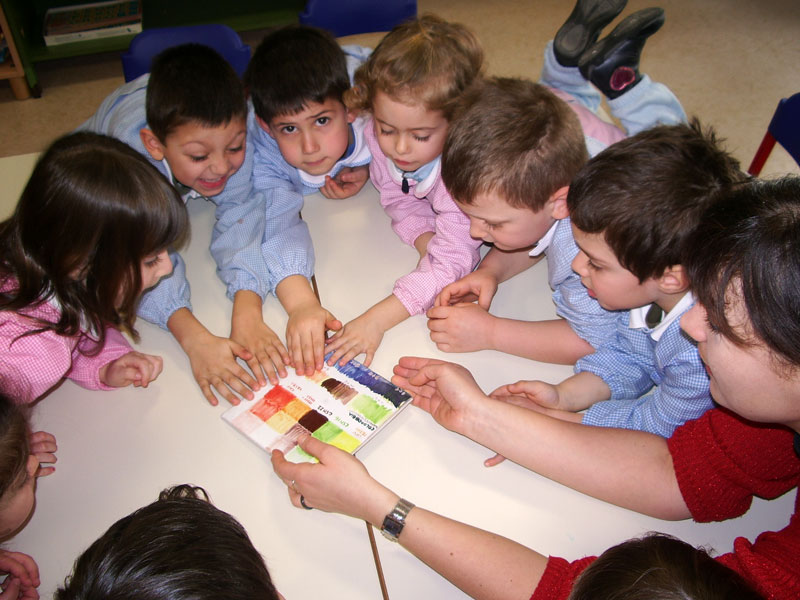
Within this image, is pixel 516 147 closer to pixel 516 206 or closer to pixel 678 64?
pixel 516 206

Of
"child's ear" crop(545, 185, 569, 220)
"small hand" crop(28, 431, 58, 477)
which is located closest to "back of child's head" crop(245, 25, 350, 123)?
"child's ear" crop(545, 185, 569, 220)

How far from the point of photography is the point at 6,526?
1021 millimetres

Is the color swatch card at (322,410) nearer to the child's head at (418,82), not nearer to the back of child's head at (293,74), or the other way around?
the child's head at (418,82)

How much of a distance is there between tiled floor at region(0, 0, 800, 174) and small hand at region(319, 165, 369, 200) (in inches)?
58.8

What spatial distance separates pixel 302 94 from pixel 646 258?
890 mm

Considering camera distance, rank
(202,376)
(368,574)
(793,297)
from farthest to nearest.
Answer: (202,376) → (368,574) → (793,297)

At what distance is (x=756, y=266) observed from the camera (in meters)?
0.80

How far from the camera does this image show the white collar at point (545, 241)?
1404 millimetres

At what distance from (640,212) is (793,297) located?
376 millimetres

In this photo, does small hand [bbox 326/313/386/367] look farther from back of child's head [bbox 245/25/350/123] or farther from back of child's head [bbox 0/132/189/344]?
back of child's head [bbox 245/25/350/123]

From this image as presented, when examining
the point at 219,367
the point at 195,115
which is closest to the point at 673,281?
the point at 219,367

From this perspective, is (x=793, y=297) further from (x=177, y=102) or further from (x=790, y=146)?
(x=177, y=102)

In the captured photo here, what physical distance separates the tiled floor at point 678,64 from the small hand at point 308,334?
79.0 inches

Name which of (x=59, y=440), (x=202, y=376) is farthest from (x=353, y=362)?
(x=59, y=440)
